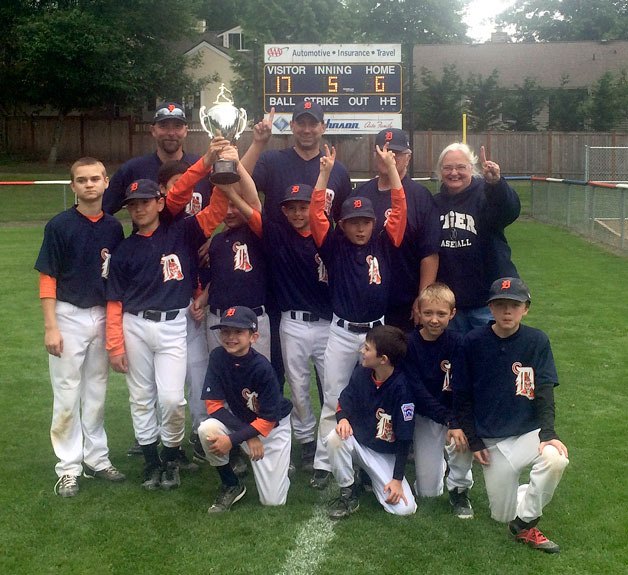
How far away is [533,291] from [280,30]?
26.7 m

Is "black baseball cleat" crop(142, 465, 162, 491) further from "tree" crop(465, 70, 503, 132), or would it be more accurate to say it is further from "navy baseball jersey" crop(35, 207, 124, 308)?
"tree" crop(465, 70, 503, 132)

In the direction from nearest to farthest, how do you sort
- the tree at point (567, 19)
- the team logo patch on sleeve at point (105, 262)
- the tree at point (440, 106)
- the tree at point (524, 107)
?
the team logo patch on sleeve at point (105, 262)
the tree at point (440, 106)
the tree at point (524, 107)
the tree at point (567, 19)

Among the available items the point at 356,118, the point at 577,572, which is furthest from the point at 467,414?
the point at 356,118

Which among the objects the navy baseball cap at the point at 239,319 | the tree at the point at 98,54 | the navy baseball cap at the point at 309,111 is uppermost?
the tree at the point at 98,54

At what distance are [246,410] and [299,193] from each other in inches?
50.2

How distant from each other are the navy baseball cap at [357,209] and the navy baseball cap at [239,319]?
76cm

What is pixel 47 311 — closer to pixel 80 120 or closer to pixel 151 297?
pixel 151 297

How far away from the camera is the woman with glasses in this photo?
477cm

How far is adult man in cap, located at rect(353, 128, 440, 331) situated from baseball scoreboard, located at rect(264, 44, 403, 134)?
11662 mm

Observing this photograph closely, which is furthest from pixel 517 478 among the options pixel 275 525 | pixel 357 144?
pixel 357 144

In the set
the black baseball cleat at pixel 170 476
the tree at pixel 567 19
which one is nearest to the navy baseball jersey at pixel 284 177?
the black baseball cleat at pixel 170 476

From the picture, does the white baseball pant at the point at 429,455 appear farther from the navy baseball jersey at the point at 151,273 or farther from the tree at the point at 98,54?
the tree at the point at 98,54

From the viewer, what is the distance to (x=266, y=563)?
3.80 m

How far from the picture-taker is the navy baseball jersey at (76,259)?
4543mm
